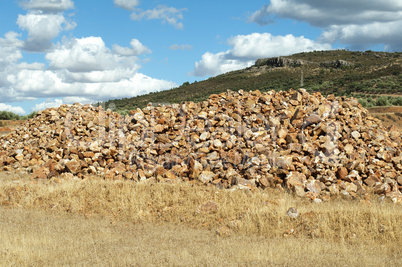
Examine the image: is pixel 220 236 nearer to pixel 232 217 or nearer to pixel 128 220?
pixel 232 217

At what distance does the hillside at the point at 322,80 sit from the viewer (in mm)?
44594

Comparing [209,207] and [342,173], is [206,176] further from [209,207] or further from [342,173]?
[342,173]

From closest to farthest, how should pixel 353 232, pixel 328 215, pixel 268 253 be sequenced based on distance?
1. pixel 268 253
2. pixel 353 232
3. pixel 328 215

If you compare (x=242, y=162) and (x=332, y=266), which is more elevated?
(x=242, y=162)

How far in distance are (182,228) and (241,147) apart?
468 centimetres

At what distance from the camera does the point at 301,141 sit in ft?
39.2

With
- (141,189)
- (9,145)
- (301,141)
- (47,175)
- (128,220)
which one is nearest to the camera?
(128,220)

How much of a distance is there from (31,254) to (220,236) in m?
3.49

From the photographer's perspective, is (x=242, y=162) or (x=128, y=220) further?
(x=242, y=162)

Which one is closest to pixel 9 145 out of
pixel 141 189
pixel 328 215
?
pixel 141 189

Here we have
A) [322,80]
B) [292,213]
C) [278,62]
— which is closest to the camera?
[292,213]

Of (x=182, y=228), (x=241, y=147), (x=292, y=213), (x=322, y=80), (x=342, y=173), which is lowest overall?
(x=182, y=228)

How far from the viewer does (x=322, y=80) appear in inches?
2355

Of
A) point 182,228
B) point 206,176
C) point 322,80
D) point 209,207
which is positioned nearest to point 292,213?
point 209,207
